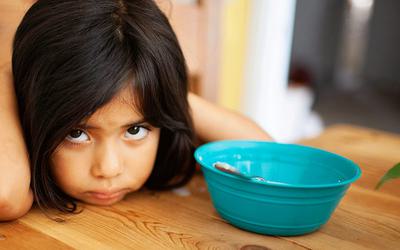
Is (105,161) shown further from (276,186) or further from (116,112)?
(276,186)

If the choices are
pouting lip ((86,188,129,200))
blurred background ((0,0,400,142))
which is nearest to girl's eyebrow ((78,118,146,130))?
pouting lip ((86,188,129,200))

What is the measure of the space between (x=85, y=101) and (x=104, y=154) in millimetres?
87

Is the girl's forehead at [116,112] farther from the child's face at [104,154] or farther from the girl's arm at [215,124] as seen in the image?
the girl's arm at [215,124]

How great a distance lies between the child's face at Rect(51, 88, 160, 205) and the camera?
685mm

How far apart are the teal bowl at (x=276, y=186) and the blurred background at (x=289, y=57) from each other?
410mm

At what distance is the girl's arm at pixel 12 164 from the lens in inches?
25.3

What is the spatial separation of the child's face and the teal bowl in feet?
0.35

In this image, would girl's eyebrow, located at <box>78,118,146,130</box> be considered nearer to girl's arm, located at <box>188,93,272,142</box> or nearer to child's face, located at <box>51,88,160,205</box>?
child's face, located at <box>51,88,160,205</box>

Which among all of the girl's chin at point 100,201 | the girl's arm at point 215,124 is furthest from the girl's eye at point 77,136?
the girl's arm at point 215,124

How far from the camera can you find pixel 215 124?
917 millimetres

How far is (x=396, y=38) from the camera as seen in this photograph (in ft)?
16.0

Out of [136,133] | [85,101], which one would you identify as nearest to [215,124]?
[136,133]

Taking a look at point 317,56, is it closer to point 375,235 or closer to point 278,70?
point 278,70

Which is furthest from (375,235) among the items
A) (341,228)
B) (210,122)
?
(210,122)
